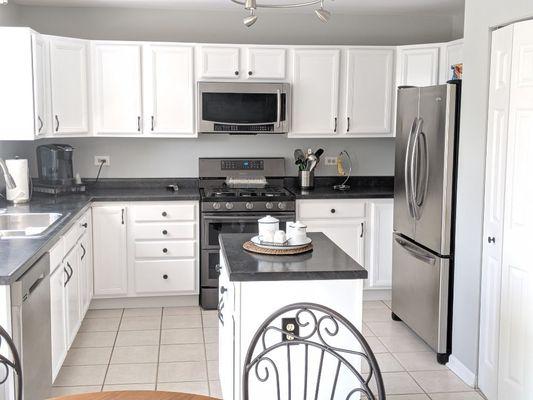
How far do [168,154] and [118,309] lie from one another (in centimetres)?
136

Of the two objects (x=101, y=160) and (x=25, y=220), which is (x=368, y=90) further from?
(x=25, y=220)

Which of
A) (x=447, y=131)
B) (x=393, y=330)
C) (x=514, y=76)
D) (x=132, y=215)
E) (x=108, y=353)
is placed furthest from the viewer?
(x=132, y=215)

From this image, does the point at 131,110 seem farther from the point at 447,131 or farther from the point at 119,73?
the point at 447,131

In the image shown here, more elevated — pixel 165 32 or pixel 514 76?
pixel 165 32

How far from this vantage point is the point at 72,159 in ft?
18.0

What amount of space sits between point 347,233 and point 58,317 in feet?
8.23

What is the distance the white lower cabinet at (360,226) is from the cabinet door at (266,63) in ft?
3.43

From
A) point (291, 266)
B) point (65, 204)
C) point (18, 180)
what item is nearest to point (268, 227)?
point (291, 266)

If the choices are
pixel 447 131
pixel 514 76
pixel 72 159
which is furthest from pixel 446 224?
pixel 72 159

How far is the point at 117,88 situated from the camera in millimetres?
5262

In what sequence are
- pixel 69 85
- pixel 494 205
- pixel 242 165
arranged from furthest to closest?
pixel 242 165, pixel 69 85, pixel 494 205

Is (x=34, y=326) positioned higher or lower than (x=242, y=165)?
lower

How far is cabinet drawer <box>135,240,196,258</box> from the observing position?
17.0 ft

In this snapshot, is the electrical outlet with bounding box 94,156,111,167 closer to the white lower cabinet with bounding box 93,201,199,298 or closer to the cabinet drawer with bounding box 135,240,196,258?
the white lower cabinet with bounding box 93,201,199,298
